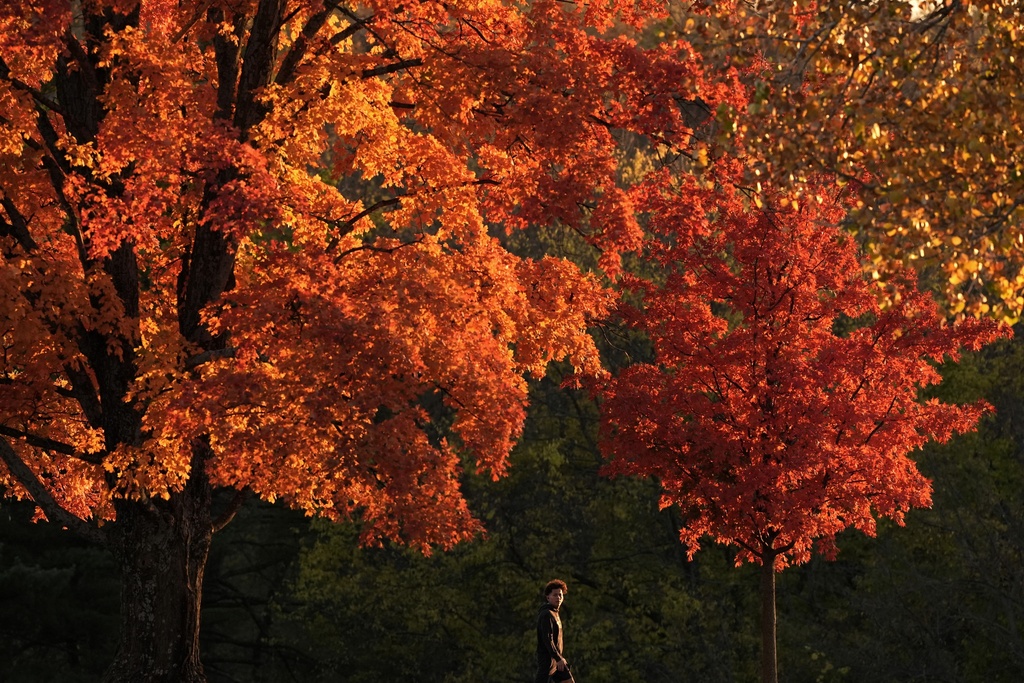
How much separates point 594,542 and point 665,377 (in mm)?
12291

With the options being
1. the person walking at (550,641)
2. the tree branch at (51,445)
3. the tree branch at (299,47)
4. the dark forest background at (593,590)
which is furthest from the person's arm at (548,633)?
the dark forest background at (593,590)

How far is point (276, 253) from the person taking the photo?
13.8 metres

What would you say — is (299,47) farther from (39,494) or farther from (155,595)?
(155,595)

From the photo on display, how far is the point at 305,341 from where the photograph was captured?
12391 mm

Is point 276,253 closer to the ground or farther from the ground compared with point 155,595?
farther from the ground

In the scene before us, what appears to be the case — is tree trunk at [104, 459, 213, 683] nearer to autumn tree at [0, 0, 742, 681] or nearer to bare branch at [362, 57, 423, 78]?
autumn tree at [0, 0, 742, 681]

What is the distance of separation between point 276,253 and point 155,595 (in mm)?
3832

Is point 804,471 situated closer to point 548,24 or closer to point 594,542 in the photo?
point 548,24

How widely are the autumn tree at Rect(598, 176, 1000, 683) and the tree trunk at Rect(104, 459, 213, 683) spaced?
567 cm

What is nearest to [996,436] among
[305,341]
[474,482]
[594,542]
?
[594,542]

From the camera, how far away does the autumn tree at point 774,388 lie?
15.8m

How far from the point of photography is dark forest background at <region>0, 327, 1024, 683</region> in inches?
898

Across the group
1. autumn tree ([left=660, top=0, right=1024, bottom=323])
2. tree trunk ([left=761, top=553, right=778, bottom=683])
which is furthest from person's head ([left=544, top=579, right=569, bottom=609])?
tree trunk ([left=761, top=553, right=778, bottom=683])

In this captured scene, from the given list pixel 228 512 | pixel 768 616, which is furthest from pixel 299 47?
pixel 768 616
